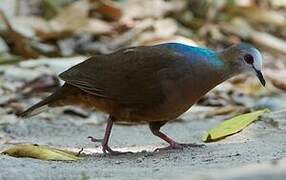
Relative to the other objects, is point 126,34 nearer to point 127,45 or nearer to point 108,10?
point 127,45

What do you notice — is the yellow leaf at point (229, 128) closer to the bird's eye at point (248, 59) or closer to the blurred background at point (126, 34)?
the bird's eye at point (248, 59)

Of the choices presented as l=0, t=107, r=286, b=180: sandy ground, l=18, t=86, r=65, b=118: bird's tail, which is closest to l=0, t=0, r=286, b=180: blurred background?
l=0, t=107, r=286, b=180: sandy ground

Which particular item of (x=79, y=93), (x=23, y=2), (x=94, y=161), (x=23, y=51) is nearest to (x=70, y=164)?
(x=94, y=161)

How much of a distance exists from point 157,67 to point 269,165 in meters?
1.97

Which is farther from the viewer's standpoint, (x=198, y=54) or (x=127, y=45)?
(x=127, y=45)

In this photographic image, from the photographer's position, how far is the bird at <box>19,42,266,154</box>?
4.76 metres

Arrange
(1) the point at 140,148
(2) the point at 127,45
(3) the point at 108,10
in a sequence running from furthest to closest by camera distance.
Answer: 1. (3) the point at 108,10
2. (2) the point at 127,45
3. (1) the point at 140,148

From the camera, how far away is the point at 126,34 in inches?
344

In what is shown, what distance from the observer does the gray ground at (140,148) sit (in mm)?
3777

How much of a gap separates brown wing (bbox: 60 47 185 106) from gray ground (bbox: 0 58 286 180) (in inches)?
13.2

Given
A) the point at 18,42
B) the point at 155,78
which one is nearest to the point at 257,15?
the point at 18,42

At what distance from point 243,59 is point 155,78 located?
0.56 meters

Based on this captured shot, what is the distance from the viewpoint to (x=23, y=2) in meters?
8.76

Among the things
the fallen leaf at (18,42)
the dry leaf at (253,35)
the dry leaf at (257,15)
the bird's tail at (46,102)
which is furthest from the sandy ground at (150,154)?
the dry leaf at (257,15)
